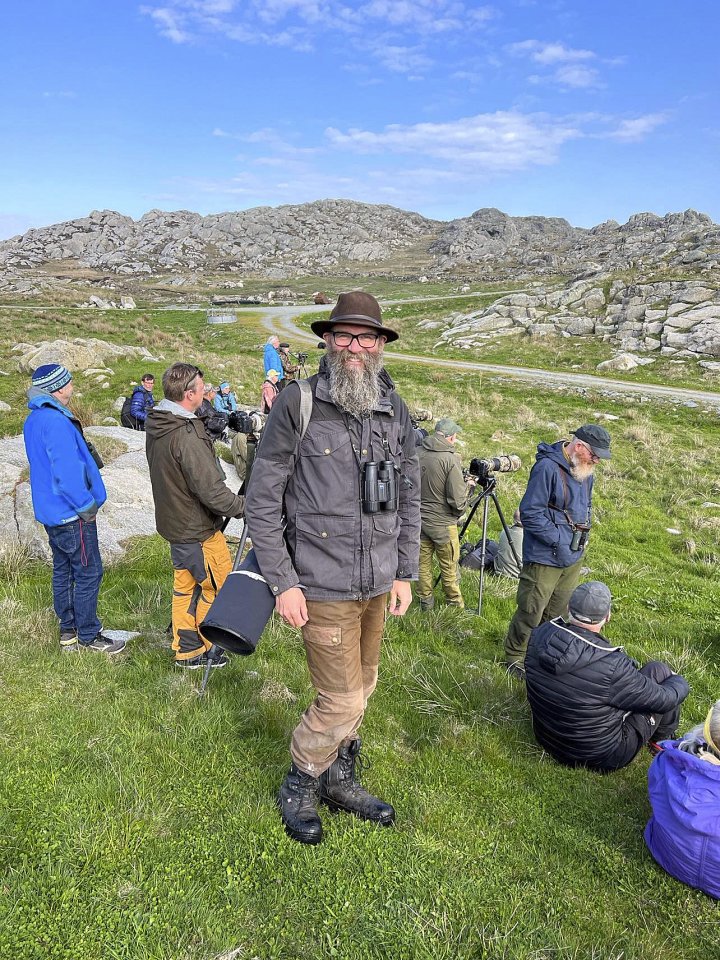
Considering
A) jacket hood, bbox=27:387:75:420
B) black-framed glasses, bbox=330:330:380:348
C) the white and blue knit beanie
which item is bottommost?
jacket hood, bbox=27:387:75:420

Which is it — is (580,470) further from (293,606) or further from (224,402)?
(224,402)

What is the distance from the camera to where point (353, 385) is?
8.70 feet

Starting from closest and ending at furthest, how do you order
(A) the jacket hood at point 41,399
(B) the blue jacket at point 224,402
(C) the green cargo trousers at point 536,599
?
(A) the jacket hood at point 41,399 < (C) the green cargo trousers at point 536,599 < (B) the blue jacket at point 224,402

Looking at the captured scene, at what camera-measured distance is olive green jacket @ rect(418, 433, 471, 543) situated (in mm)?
6398

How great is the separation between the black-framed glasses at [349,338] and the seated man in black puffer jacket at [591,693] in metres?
2.27

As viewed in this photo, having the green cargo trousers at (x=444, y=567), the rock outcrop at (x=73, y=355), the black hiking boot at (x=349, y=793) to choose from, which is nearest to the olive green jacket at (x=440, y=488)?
the green cargo trousers at (x=444, y=567)

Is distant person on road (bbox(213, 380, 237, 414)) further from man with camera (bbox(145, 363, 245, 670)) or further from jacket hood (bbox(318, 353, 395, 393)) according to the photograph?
jacket hood (bbox(318, 353, 395, 393))

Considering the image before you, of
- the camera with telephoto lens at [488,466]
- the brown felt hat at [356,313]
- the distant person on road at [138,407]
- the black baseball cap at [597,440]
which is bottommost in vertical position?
the distant person on road at [138,407]

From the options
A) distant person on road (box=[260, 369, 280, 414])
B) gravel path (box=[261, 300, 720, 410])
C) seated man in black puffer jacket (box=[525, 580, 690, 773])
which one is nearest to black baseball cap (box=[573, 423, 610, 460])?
seated man in black puffer jacket (box=[525, 580, 690, 773])

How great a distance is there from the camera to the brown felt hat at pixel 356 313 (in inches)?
104

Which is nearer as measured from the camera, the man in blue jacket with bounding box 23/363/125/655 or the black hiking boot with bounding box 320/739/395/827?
the black hiking boot with bounding box 320/739/395/827

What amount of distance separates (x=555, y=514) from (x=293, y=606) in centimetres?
319

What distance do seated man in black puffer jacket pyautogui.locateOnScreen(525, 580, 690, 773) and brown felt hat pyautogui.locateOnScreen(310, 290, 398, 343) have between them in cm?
233

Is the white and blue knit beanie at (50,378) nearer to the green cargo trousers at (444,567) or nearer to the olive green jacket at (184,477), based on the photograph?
the olive green jacket at (184,477)
